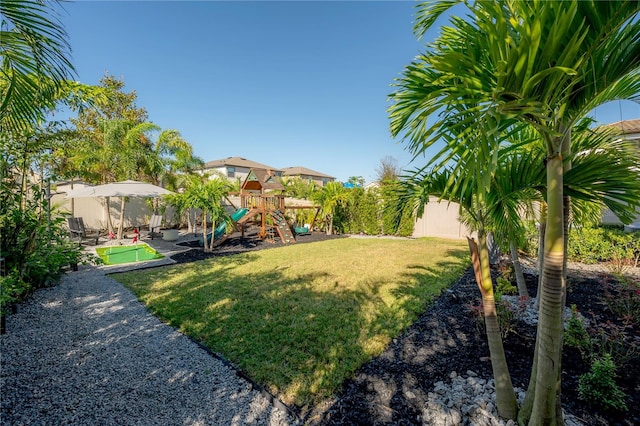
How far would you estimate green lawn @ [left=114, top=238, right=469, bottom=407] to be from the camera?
320cm

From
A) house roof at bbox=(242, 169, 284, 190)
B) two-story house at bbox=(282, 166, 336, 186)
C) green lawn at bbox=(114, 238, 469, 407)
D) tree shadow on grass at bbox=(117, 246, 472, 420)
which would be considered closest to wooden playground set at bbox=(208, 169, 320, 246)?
house roof at bbox=(242, 169, 284, 190)

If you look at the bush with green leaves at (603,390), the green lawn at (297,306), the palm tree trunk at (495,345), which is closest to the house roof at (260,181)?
the green lawn at (297,306)

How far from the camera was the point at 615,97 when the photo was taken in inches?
71.2

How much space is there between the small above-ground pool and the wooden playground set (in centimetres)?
291

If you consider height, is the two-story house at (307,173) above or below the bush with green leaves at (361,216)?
above

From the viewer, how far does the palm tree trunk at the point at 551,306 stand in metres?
1.58

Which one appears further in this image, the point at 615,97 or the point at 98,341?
the point at 98,341

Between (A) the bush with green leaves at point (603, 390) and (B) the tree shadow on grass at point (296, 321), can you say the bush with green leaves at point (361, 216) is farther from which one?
(A) the bush with green leaves at point (603, 390)

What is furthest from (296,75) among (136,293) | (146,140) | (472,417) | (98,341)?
(472,417)

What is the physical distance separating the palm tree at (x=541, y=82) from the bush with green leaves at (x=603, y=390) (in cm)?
95

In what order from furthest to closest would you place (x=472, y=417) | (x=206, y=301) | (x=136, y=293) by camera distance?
(x=136, y=293) < (x=206, y=301) < (x=472, y=417)

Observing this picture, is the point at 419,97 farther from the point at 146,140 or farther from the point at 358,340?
the point at 146,140

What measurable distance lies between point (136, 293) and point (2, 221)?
2.42 metres

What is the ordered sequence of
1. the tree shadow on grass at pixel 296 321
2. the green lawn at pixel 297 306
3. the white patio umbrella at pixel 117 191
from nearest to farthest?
the tree shadow on grass at pixel 296 321 → the green lawn at pixel 297 306 → the white patio umbrella at pixel 117 191
